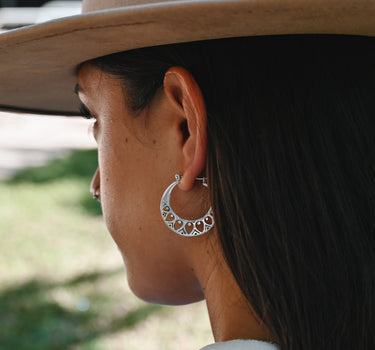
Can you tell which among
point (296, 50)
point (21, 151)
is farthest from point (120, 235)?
point (21, 151)

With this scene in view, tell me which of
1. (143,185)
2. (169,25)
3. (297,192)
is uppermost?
(169,25)

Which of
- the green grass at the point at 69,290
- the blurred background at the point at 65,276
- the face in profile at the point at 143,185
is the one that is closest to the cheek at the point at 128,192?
the face in profile at the point at 143,185

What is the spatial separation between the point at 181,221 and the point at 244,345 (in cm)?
28

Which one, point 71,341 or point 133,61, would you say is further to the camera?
point 71,341

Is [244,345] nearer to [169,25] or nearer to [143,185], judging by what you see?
[143,185]

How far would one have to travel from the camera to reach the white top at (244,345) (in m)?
1.05

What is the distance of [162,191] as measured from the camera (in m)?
1.23

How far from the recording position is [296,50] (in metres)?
1.14

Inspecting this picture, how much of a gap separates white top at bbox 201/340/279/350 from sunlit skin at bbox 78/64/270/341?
78 mm

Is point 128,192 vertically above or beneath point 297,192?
above

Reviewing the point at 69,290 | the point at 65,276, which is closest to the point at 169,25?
the point at 69,290

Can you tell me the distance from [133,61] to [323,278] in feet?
1.87

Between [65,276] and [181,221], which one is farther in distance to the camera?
[65,276]

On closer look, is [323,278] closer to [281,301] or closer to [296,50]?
[281,301]
